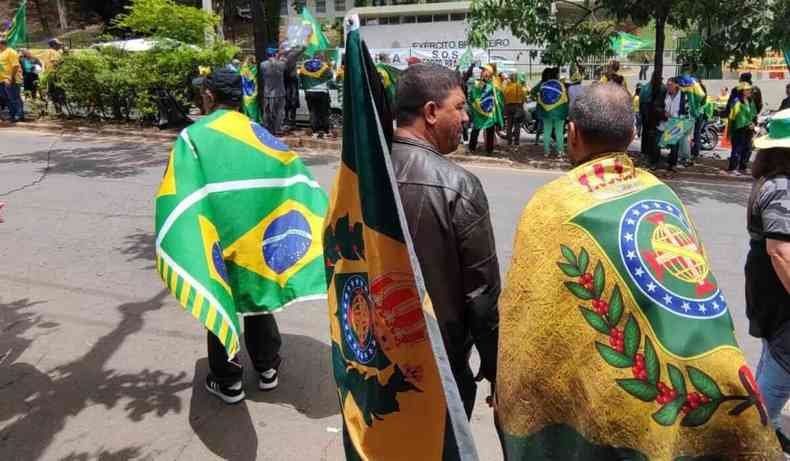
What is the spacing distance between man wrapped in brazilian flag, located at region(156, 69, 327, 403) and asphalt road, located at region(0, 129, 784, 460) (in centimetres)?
37

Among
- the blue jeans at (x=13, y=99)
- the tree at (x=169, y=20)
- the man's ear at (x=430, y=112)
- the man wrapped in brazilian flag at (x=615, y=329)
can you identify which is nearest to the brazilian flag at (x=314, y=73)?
the tree at (x=169, y=20)

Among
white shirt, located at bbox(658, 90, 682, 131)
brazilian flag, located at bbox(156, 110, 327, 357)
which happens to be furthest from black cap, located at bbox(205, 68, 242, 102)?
white shirt, located at bbox(658, 90, 682, 131)

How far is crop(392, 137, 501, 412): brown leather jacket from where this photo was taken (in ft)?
7.14

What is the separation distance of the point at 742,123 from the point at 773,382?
8.80 metres

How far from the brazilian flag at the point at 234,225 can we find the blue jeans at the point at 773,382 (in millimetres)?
2149

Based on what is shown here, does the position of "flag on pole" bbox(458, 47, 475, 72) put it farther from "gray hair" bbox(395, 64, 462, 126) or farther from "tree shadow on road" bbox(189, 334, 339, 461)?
"gray hair" bbox(395, 64, 462, 126)

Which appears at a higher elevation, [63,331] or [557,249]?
[557,249]

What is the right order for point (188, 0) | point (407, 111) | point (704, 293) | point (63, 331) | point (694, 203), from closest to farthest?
point (704, 293) → point (407, 111) → point (63, 331) → point (694, 203) → point (188, 0)

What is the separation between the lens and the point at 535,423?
194 centimetres

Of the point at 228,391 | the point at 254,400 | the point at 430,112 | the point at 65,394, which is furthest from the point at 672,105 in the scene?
the point at 65,394

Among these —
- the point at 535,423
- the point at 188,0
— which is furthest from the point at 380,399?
the point at 188,0

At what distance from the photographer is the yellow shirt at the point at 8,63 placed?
577 inches

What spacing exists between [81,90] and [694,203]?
13.1 m

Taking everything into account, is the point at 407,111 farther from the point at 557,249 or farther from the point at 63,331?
the point at 63,331
